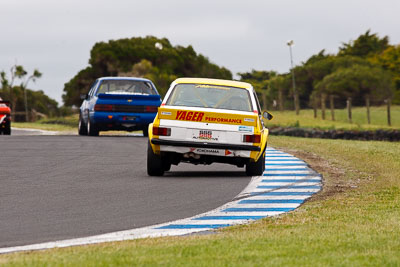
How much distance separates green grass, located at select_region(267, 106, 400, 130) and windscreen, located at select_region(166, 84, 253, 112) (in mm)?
26662

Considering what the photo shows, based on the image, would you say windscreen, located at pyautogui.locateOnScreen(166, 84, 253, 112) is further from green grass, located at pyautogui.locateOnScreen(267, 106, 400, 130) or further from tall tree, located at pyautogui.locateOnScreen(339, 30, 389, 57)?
tall tree, located at pyautogui.locateOnScreen(339, 30, 389, 57)

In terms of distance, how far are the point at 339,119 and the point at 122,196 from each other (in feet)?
116

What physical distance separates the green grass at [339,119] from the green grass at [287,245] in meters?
31.2

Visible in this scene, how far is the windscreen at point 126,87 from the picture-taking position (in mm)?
26078

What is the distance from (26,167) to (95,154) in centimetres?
322

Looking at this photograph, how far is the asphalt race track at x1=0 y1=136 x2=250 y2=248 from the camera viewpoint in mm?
9742

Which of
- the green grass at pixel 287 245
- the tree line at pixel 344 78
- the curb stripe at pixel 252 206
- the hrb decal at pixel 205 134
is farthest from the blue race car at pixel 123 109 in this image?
the tree line at pixel 344 78

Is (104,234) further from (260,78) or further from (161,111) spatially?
(260,78)

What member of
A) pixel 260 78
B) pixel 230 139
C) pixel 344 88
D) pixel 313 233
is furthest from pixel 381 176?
pixel 260 78

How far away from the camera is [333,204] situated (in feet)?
38.5

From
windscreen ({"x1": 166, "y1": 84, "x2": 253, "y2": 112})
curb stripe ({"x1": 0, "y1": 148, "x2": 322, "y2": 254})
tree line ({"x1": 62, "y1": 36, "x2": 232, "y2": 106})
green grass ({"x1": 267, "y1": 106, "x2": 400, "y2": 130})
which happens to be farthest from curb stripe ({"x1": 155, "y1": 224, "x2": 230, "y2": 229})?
tree line ({"x1": 62, "y1": 36, "x2": 232, "y2": 106})

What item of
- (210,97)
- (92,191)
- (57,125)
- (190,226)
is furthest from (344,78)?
(190,226)

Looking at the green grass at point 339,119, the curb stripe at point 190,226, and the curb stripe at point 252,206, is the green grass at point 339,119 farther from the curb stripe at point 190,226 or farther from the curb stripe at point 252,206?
the curb stripe at point 190,226

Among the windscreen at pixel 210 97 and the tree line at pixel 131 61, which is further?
the tree line at pixel 131 61
